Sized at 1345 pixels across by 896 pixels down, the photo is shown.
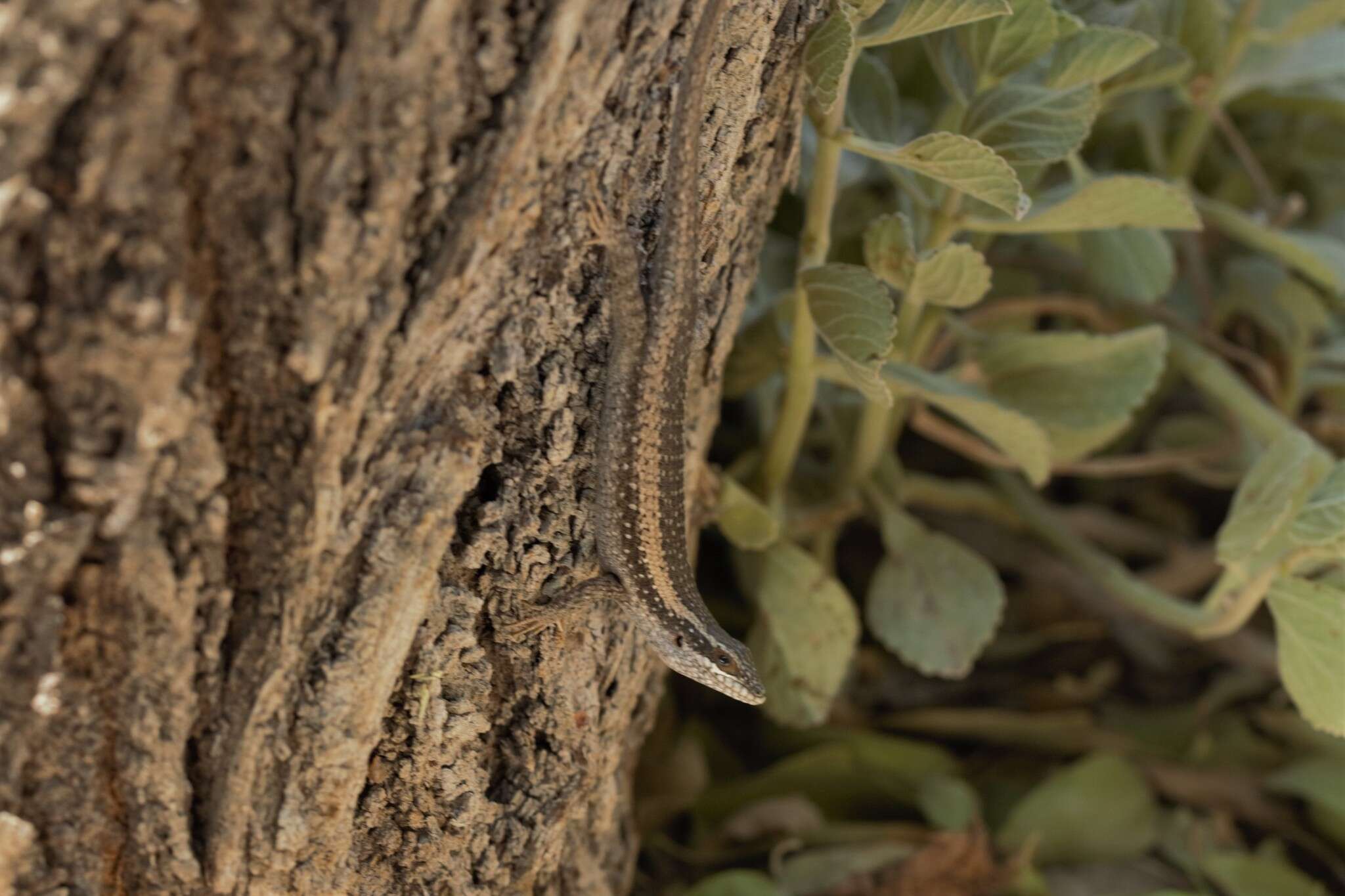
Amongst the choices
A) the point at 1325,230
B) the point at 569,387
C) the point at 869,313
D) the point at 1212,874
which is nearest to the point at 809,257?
the point at 869,313

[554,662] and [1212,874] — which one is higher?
[554,662]

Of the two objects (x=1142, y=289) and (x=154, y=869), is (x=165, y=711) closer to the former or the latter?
(x=154, y=869)

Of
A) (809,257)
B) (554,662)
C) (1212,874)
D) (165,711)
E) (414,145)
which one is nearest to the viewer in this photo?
(414,145)

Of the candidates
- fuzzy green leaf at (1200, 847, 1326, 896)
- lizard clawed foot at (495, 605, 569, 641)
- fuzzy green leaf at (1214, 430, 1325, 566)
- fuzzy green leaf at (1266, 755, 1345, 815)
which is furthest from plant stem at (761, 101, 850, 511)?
fuzzy green leaf at (1266, 755, 1345, 815)

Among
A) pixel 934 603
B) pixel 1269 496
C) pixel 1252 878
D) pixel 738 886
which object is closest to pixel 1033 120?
pixel 1269 496

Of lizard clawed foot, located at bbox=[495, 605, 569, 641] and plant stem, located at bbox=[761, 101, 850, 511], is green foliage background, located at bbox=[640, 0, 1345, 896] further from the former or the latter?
lizard clawed foot, located at bbox=[495, 605, 569, 641]

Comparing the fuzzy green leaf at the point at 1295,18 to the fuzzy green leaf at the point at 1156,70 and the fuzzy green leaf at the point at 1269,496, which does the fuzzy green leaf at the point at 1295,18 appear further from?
the fuzzy green leaf at the point at 1269,496

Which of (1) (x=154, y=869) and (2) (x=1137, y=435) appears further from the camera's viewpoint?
(2) (x=1137, y=435)
